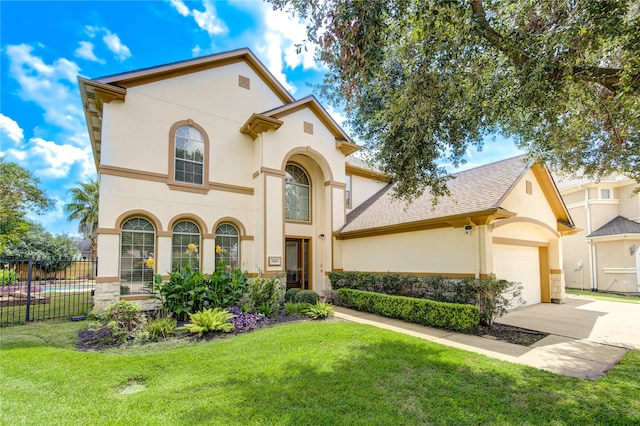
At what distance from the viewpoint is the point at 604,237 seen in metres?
17.9

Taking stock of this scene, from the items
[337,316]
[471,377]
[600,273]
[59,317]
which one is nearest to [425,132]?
[471,377]

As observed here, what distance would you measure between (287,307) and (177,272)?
3478 millimetres

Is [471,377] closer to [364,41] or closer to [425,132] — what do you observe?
[425,132]

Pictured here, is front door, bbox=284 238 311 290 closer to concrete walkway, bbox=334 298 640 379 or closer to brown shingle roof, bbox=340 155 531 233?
brown shingle roof, bbox=340 155 531 233

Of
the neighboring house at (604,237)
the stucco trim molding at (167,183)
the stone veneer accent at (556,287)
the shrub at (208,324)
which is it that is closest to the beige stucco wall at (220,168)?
the stucco trim molding at (167,183)

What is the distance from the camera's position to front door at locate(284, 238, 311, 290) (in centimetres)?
1399

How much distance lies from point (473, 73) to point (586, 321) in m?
8.68

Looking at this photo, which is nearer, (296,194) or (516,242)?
(516,242)

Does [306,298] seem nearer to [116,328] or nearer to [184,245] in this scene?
[184,245]

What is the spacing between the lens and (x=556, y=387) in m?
4.51

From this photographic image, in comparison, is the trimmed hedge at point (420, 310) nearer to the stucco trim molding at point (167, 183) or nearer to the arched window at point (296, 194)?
the arched window at point (296, 194)

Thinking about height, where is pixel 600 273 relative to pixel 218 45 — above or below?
below

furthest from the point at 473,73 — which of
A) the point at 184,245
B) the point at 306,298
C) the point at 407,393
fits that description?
the point at 184,245

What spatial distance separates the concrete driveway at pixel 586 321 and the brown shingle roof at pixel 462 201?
365 cm
